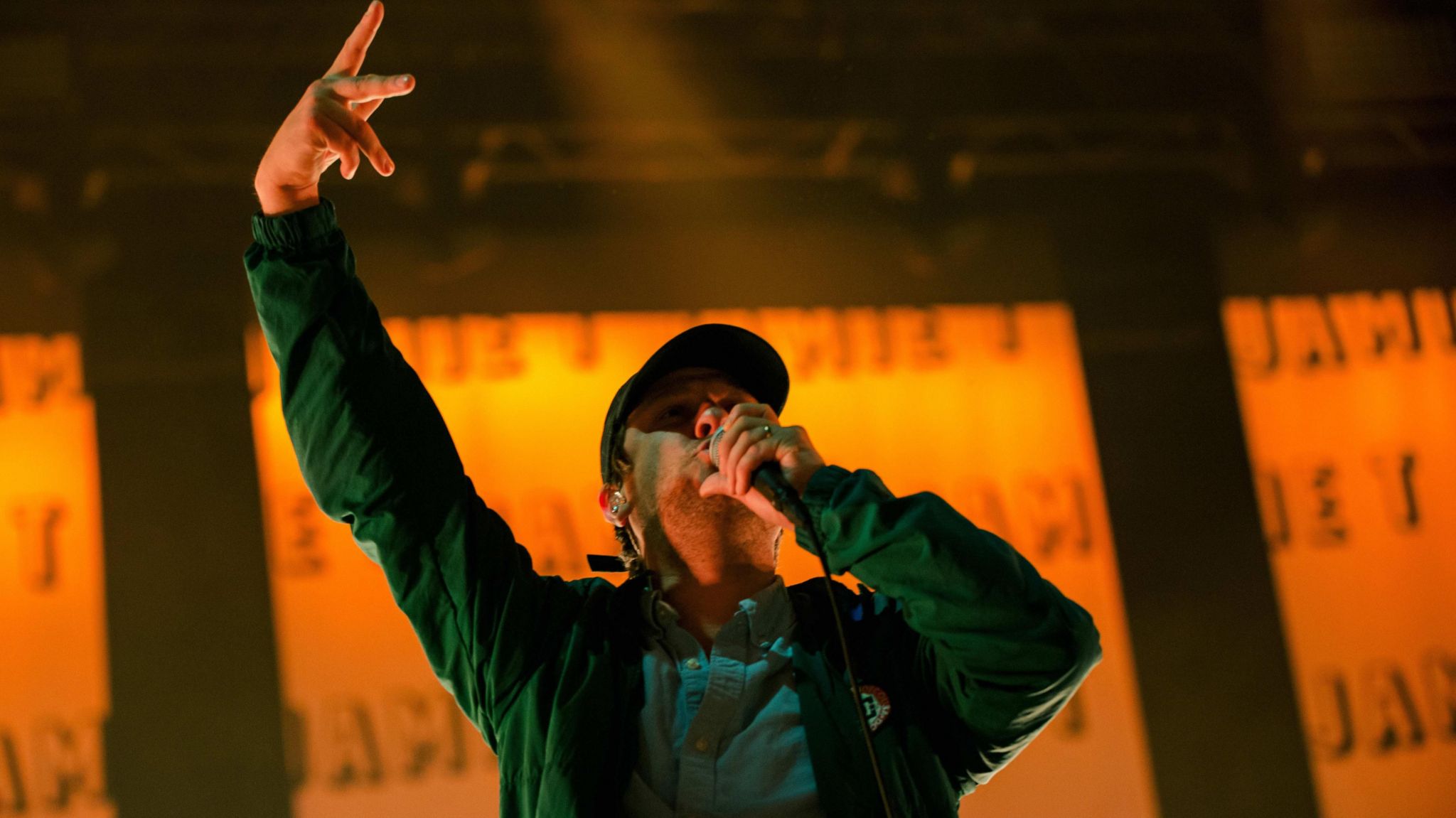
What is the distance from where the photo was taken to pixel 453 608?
1.17 metres

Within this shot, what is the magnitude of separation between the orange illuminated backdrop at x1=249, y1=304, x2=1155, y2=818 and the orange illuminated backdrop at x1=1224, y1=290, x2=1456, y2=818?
18.2 inches

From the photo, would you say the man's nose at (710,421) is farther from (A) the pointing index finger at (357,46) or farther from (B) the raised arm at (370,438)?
(A) the pointing index finger at (357,46)

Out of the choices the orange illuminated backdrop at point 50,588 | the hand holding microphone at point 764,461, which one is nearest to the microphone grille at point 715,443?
the hand holding microphone at point 764,461

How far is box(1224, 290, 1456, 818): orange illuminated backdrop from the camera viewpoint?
2.99 metres

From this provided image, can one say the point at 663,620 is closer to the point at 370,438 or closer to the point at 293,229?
the point at 370,438

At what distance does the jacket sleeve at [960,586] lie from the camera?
40.0 inches

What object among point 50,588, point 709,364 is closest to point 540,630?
point 709,364

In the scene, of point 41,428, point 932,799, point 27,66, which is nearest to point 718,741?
point 932,799

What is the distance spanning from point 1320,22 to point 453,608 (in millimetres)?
3010

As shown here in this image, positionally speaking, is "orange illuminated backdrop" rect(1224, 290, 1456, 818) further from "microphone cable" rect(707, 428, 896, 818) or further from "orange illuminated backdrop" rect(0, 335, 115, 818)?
"orange illuminated backdrop" rect(0, 335, 115, 818)

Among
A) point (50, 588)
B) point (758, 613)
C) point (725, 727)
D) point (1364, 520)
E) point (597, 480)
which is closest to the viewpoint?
point (725, 727)

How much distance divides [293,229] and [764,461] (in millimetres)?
474

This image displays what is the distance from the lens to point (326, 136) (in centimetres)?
108

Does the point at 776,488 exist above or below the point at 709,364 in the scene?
below
